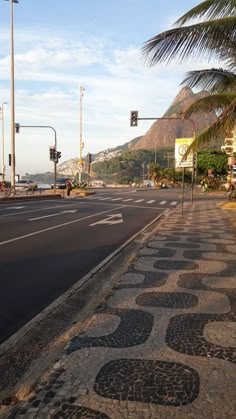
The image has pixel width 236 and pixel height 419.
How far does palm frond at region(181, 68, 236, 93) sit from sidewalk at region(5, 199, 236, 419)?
362 inches

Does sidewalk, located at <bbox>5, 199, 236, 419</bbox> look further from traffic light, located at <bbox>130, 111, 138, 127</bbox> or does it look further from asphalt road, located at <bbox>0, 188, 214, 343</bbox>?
traffic light, located at <bbox>130, 111, 138, 127</bbox>

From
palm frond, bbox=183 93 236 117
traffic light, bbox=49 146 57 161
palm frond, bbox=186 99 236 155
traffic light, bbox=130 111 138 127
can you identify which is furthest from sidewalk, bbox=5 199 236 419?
traffic light, bbox=49 146 57 161

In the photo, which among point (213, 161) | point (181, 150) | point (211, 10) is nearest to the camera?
point (211, 10)

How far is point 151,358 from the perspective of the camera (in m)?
3.89

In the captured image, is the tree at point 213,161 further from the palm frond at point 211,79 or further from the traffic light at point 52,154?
the palm frond at point 211,79

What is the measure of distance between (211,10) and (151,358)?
31.6 ft

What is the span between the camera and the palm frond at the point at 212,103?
1410 cm

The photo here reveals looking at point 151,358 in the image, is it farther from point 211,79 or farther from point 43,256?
point 211,79

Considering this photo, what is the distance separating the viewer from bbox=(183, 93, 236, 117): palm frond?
46.3ft

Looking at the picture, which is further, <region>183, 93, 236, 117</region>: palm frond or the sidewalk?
<region>183, 93, 236, 117</region>: palm frond

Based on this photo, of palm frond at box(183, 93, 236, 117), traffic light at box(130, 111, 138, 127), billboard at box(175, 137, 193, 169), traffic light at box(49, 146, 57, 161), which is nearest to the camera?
palm frond at box(183, 93, 236, 117)

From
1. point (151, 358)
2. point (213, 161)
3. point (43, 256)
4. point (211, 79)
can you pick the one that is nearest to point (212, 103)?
point (211, 79)

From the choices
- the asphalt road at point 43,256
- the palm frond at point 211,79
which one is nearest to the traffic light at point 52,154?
the asphalt road at point 43,256

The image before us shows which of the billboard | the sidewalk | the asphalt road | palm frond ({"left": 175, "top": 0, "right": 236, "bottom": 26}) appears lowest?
the asphalt road
